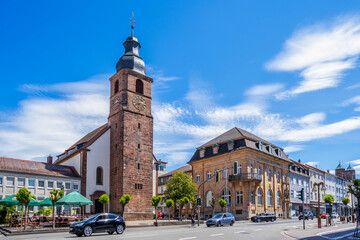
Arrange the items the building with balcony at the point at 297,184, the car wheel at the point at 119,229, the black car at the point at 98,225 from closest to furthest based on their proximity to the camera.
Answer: the black car at the point at 98,225
the car wheel at the point at 119,229
the building with balcony at the point at 297,184

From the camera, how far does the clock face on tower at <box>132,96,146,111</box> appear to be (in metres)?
47.9

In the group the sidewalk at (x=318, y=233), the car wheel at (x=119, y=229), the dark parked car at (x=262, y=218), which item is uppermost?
the car wheel at (x=119, y=229)

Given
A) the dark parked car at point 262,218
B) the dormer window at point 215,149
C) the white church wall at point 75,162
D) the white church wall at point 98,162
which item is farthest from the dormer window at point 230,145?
the white church wall at point 75,162

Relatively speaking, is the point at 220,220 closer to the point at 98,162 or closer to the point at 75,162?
the point at 98,162

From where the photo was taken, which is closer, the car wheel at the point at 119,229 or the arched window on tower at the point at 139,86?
the car wheel at the point at 119,229

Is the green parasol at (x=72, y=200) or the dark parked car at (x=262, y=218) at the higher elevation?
the green parasol at (x=72, y=200)

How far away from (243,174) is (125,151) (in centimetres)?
1927

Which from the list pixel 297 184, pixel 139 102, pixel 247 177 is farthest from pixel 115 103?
pixel 297 184

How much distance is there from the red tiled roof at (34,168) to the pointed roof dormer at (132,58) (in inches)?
629

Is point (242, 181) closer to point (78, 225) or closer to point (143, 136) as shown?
point (143, 136)

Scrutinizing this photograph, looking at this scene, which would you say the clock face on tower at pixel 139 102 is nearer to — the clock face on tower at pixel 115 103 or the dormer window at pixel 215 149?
the clock face on tower at pixel 115 103

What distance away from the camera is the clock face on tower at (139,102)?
1884 inches

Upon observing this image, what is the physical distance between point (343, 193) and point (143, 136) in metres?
80.9

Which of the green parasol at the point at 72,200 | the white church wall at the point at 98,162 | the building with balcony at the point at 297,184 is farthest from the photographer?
the building with balcony at the point at 297,184
